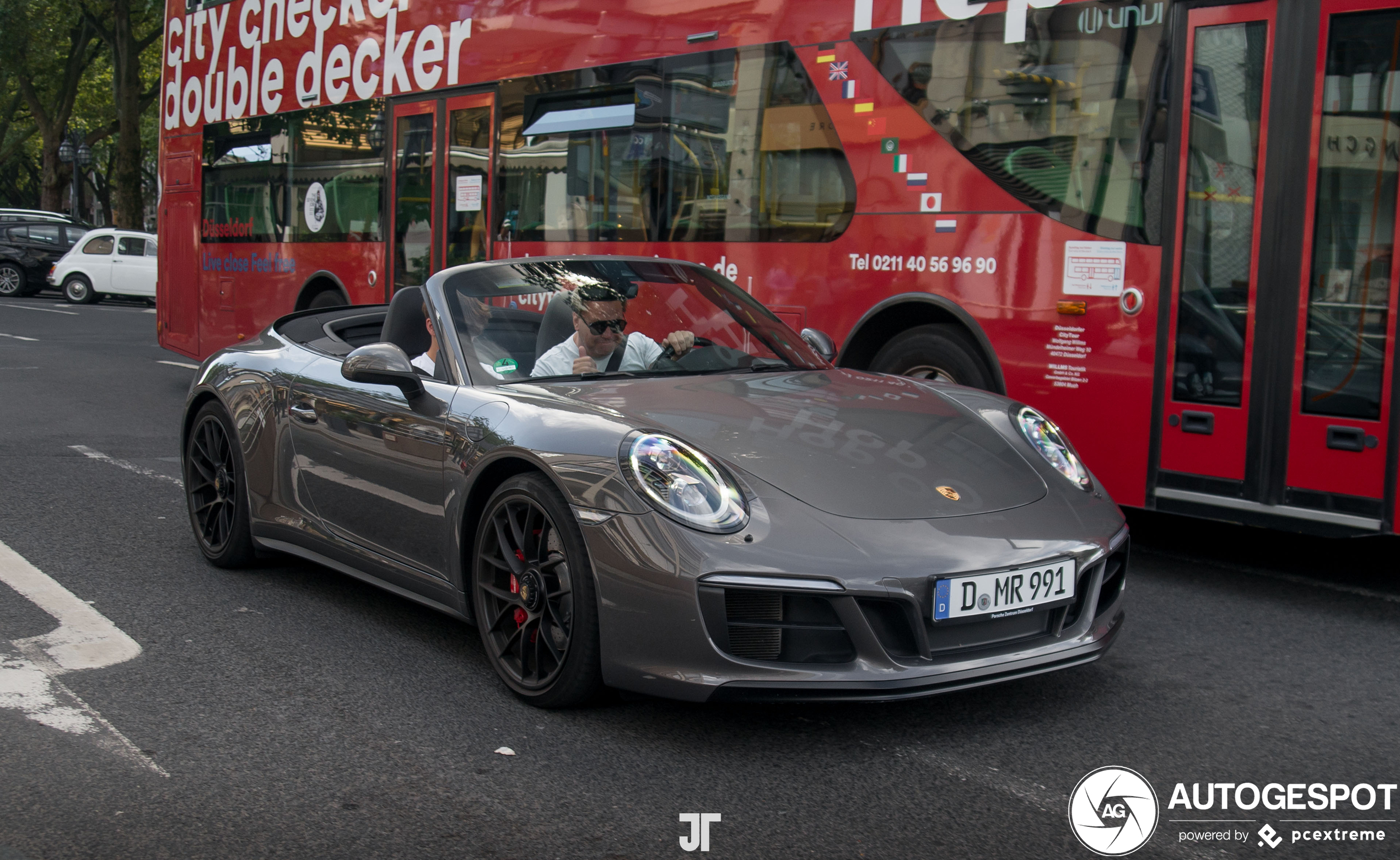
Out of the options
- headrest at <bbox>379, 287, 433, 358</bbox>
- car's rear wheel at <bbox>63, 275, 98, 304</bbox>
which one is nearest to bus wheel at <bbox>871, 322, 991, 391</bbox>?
headrest at <bbox>379, 287, 433, 358</bbox>

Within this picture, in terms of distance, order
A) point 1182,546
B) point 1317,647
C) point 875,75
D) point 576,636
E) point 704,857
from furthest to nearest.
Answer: point 875,75 < point 1182,546 < point 1317,647 < point 576,636 < point 704,857

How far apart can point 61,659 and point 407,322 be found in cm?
159

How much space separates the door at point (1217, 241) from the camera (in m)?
5.46

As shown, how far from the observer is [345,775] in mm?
3330

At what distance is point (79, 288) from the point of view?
2853cm

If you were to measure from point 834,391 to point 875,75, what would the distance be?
2.97 metres

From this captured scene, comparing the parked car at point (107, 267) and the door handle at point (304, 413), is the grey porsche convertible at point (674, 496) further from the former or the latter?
the parked car at point (107, 267)

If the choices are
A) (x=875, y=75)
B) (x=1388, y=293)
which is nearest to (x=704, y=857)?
(x=1388, y=293)

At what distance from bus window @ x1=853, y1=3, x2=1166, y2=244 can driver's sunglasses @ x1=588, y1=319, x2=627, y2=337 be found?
2.43m

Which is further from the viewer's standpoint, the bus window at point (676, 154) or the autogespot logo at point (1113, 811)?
the bus window at point (676, 154)

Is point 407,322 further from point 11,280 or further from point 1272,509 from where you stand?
point 11,280

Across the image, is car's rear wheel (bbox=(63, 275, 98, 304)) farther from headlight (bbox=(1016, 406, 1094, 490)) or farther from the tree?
headlight (bbox=(1016, 406, 1094, 490))

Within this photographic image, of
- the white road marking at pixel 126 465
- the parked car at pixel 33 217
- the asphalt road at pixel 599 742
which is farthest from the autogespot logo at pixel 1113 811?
the parked car at pixel 33 217

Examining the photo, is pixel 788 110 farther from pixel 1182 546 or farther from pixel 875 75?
pixel 1182 546
